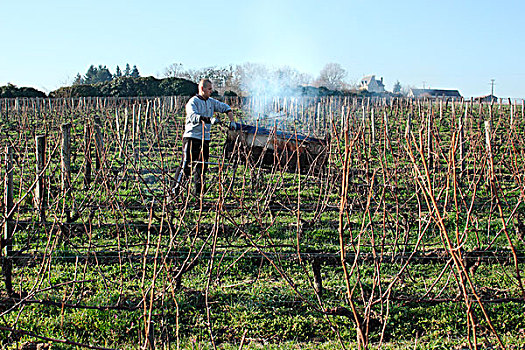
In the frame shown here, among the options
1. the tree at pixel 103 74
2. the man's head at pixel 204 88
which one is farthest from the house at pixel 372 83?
the man's head at pixel 204 88

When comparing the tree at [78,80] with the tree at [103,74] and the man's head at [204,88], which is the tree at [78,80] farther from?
the man's head at [204,88]

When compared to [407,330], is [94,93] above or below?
above

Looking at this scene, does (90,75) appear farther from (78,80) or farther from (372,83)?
(372,83)

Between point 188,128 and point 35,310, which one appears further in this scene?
point 188,128

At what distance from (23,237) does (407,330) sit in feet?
12.4

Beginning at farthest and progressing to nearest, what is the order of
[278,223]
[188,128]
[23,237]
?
[188,128], [278,223], [23,237]

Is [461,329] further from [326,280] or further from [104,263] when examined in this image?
[104,263]

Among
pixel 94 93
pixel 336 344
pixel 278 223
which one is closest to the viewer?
pixel 336 344

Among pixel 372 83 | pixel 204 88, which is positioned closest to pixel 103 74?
pixel 372 83

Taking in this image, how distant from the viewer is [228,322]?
3.57 m

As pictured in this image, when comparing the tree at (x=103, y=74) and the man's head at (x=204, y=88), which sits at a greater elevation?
the tree at (x=103, y=74)

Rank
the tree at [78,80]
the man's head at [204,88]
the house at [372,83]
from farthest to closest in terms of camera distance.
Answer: the house at [372,83] → the tree at [78,80] → the man's head at [204,88]

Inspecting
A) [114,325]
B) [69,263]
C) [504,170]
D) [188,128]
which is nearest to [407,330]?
[114,325]

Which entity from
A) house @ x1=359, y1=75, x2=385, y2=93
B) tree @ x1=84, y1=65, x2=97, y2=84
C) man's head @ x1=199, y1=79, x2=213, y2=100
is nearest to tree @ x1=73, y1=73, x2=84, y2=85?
tree @ x1=84, y1=65, x2=97, y2=84
